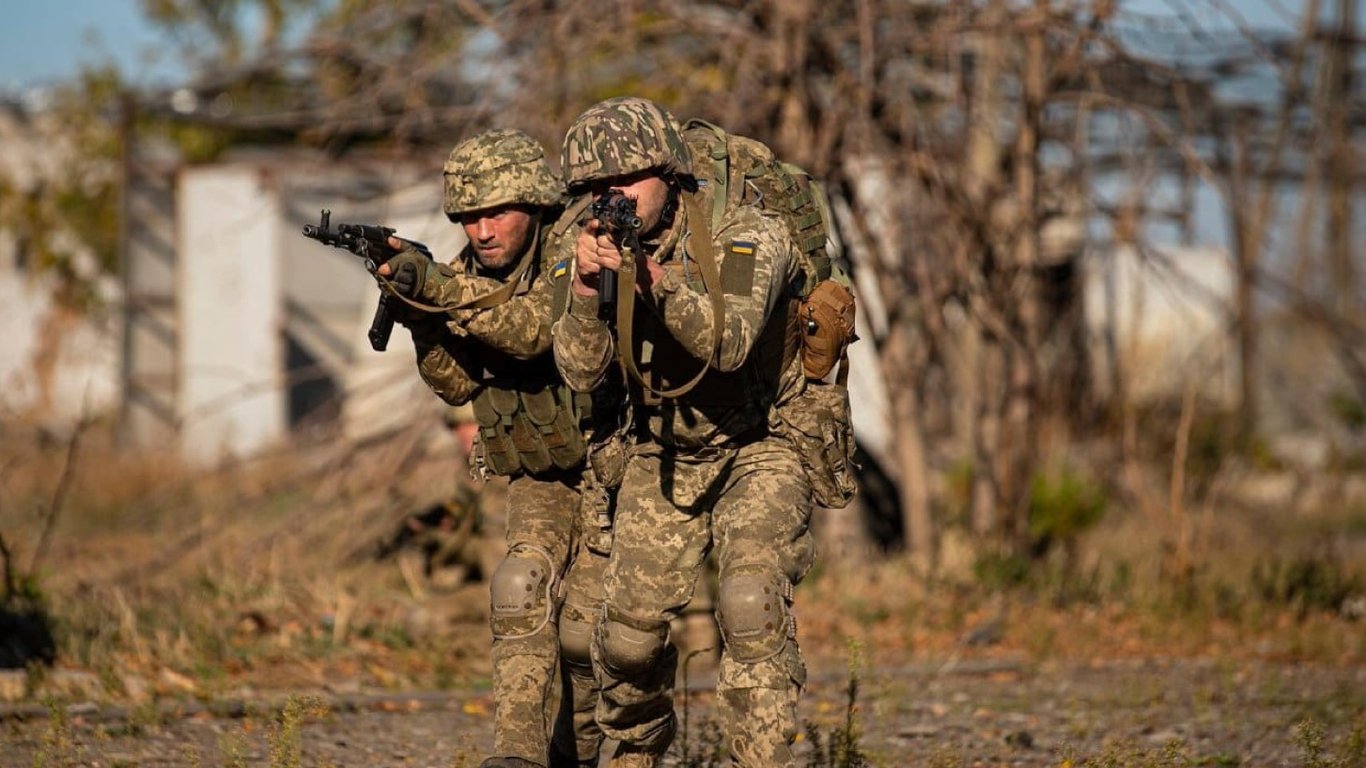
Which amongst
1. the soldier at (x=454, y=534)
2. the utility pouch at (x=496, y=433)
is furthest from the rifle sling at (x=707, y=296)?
the soldier at (x=454, y=534)

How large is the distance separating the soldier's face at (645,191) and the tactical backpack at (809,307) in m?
0.18

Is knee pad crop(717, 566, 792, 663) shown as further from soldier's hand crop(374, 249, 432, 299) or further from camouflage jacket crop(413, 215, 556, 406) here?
soldier's hand crop(374, 249, 432, 299)

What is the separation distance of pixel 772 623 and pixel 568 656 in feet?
2.39

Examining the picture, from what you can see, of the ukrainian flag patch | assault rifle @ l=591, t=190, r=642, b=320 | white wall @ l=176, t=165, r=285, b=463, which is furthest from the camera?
white wall @ l=176, t=165, r=285, b=463

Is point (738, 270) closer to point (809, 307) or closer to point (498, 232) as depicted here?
point (809, 307)

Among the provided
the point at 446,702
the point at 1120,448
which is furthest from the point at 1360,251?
the point at 446,702

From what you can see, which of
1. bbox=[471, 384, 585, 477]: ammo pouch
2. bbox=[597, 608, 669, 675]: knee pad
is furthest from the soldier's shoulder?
bbox=[597, 608, 669, 675]: knee pad

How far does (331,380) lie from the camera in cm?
1789

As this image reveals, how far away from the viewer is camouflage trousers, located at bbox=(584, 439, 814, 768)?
12.7ft

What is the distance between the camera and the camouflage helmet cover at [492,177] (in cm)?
431

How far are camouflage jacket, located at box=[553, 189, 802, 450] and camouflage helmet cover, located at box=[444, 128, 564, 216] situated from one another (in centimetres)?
18

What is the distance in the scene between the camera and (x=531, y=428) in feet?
14.7

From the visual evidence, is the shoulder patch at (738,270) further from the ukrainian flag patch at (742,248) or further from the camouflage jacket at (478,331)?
the camouflage jacket at (478,331)

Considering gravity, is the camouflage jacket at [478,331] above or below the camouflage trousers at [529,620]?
above
